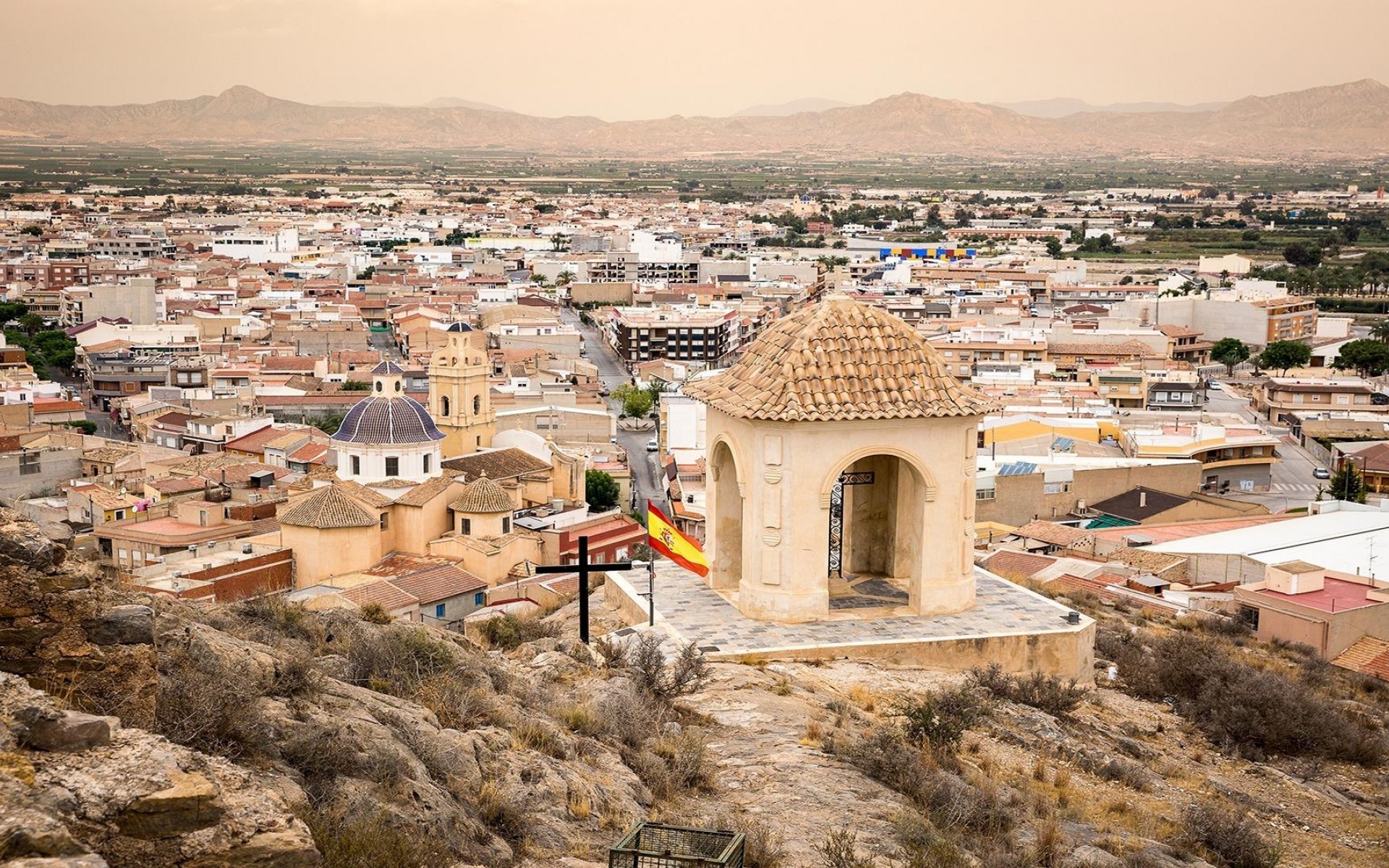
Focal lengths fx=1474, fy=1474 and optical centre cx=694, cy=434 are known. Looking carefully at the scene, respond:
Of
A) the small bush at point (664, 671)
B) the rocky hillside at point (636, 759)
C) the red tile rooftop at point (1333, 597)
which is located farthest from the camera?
the red tile rooftop at point (1333, 597)

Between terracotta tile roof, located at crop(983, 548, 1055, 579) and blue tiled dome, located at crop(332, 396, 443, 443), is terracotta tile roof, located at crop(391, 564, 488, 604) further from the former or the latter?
terracotta tile roof, located at crop(983, 548, 1055, 579)

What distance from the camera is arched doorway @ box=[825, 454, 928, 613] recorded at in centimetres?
1334

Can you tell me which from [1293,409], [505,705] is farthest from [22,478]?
[1293,409]

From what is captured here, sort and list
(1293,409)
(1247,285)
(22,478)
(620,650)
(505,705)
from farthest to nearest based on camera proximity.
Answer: (1247,285)
(1293,409)
(22,478)
(620,650)
(505,705)

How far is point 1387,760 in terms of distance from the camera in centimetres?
1155

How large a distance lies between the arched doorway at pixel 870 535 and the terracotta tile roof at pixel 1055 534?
13.0 m

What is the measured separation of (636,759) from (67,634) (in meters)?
3.64

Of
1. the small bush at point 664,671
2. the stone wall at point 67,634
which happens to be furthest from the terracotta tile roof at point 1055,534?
A: the stone wall at point 67,634

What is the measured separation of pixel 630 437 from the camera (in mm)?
54312

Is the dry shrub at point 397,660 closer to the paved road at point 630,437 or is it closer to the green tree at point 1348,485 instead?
the paved road at point 630,437

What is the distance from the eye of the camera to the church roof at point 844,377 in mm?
12203

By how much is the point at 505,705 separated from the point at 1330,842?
5362 mm

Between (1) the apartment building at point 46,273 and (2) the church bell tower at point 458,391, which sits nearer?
(2) the church bell tower at point 458,391

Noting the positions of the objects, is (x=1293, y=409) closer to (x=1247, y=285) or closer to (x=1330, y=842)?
(x=1247, y=285)
